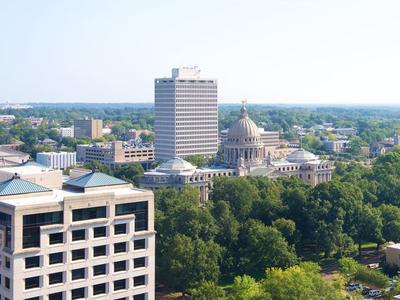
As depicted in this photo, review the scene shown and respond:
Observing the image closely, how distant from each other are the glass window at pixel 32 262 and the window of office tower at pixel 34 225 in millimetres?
1134

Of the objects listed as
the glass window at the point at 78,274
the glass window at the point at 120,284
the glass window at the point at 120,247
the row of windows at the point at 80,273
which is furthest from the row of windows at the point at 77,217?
the glass window at the point at 120,284

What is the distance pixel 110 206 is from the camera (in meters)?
69.1

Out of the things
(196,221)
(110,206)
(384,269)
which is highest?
(110,206)

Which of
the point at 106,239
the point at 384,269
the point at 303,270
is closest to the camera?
the point at 106,239

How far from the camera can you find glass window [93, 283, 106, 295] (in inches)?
2697

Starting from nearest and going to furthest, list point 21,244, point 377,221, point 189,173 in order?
1. point 21,244
2. point 377,221
3. point 189,173

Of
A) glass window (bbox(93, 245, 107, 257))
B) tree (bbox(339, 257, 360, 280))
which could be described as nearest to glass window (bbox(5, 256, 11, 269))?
glass window (bbox(93, 245, 107, 257))

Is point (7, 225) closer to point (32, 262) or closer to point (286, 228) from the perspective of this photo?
point (32, 262)

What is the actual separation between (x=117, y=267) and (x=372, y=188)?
8437 centimetres

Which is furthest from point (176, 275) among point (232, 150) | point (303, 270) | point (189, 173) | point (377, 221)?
point (232, 150)

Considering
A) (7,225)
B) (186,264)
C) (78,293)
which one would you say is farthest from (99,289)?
(186,264)

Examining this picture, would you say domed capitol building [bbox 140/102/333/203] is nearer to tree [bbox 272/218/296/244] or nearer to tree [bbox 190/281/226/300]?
tree [bbox 272/218/296/244]

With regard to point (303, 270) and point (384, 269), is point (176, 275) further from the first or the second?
point (384, 269)

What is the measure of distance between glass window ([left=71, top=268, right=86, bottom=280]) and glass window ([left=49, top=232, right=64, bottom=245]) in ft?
10.9
